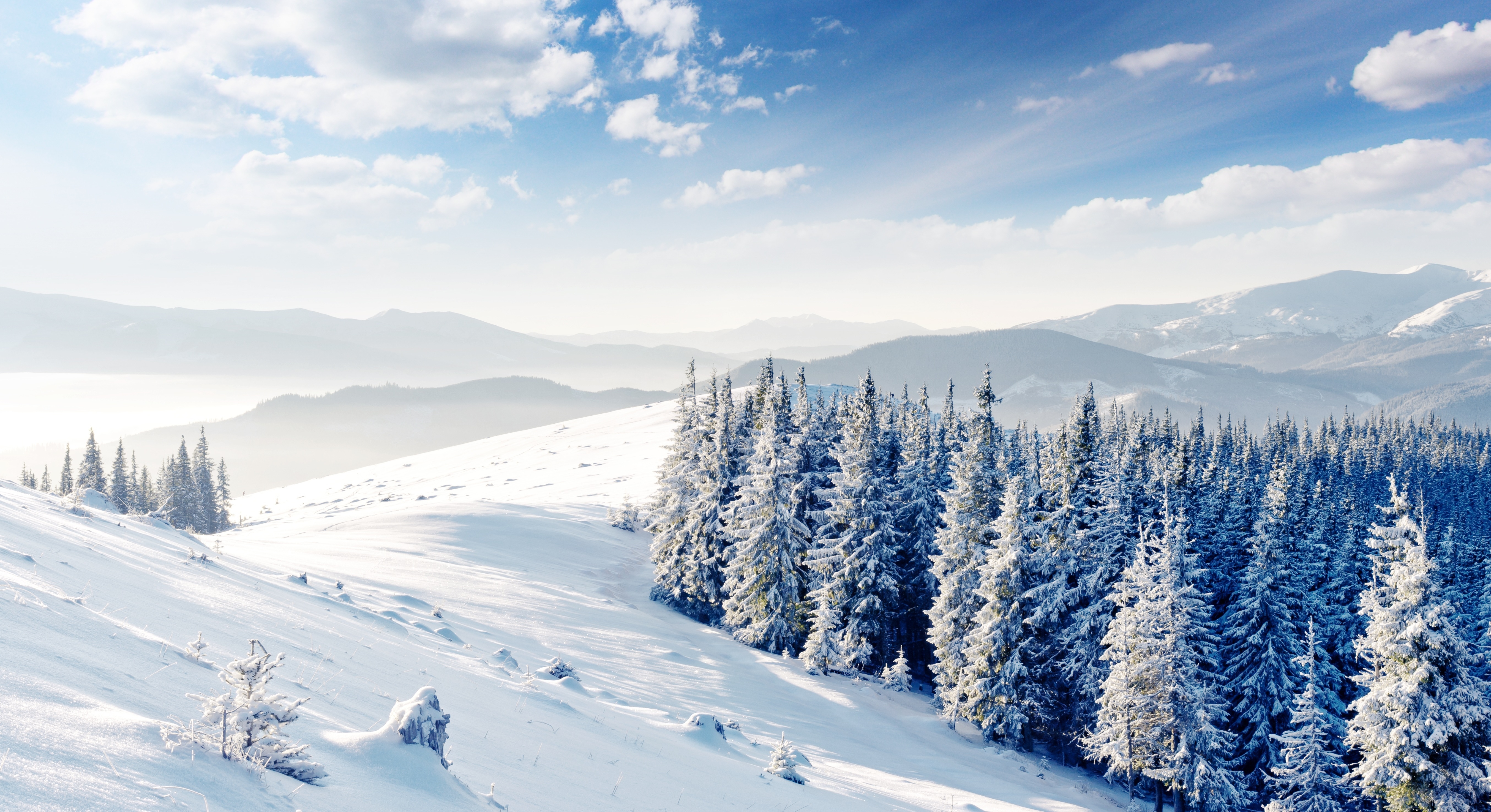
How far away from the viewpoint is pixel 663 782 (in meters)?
9.02

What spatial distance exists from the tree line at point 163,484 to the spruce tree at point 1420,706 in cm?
7717

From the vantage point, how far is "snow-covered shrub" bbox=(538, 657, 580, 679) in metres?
16.9

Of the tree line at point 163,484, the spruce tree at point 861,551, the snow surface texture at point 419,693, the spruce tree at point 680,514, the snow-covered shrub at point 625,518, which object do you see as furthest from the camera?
the tree line at point 163,484

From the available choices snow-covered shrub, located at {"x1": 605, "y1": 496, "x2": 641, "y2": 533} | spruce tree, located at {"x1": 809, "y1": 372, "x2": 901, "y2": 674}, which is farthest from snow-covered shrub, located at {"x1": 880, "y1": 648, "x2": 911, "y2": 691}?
snow-covered shrub, located at {"x1": 605, "y1": 496, "x2": 641, "y2": 533}

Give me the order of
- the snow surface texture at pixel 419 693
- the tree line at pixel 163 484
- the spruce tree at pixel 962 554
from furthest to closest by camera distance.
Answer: the tree line at pixel 163 484
the spruce tree at pixel 962 554
the snow surface texture at pixel 419 693

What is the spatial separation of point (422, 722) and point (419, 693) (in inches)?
9.6

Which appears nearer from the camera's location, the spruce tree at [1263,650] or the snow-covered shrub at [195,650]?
the snow-covered shrub at [195,650]

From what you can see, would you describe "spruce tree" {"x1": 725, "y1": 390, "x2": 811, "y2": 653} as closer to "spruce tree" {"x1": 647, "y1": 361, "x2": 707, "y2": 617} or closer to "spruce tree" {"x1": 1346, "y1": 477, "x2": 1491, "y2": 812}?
"spruce tree" {"x1": 647, "y1": 361, "x2": 707, "y2": 617}

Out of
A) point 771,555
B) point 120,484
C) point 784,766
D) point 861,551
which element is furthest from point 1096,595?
point 120,484

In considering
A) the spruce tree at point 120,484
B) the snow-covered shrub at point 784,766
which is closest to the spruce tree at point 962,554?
the snow-covered shrub at point 784,766

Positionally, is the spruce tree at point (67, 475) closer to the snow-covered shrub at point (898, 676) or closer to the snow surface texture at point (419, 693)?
the snow surface texture at point (419, 693)

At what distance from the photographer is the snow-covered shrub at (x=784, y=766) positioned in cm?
1244

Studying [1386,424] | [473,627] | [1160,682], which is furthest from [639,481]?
[1386,424]

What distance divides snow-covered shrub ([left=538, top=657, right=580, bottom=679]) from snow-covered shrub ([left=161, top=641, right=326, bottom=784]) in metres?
12.4
